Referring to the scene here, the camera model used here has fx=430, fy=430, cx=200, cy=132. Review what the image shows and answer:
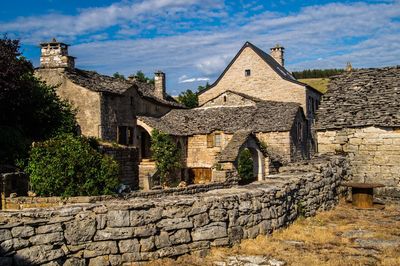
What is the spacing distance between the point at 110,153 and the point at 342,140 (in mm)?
10922

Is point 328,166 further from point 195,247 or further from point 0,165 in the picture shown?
point 0,165

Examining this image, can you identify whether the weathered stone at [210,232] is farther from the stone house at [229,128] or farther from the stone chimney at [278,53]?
the stone chimney at [278,53]

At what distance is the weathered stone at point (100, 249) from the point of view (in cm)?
671

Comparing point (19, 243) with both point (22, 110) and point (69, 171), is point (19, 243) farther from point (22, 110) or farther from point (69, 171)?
point (22, 110)

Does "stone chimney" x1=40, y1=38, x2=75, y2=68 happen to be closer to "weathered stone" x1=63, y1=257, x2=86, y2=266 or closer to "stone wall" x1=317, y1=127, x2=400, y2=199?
"stone wall" x1=317, y1=127, x2=400, y2=199

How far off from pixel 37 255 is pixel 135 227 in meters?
1.54

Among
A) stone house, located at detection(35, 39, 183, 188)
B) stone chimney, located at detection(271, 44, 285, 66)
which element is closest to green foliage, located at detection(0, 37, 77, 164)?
stone house, located at detection(35, 39, 183, 188)

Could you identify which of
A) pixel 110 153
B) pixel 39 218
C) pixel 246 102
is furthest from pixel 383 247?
pixel 246 102

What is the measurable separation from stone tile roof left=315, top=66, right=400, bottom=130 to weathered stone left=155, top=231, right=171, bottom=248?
33.0 feet

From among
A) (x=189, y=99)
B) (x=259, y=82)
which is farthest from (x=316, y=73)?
(x=259, y=82)

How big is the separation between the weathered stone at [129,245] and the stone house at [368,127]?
1039 centimetres

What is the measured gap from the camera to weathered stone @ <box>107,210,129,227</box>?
6.89 meters

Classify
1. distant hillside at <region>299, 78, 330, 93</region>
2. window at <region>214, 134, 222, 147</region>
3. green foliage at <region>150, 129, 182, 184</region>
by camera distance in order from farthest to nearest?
distant hillside at <region>299, 78, 330, 93</region>
window at <region>214, 134, 222, 147</region>
green foliage at <region>150, 129, 182, 184</region>

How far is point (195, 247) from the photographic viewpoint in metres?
7.49
